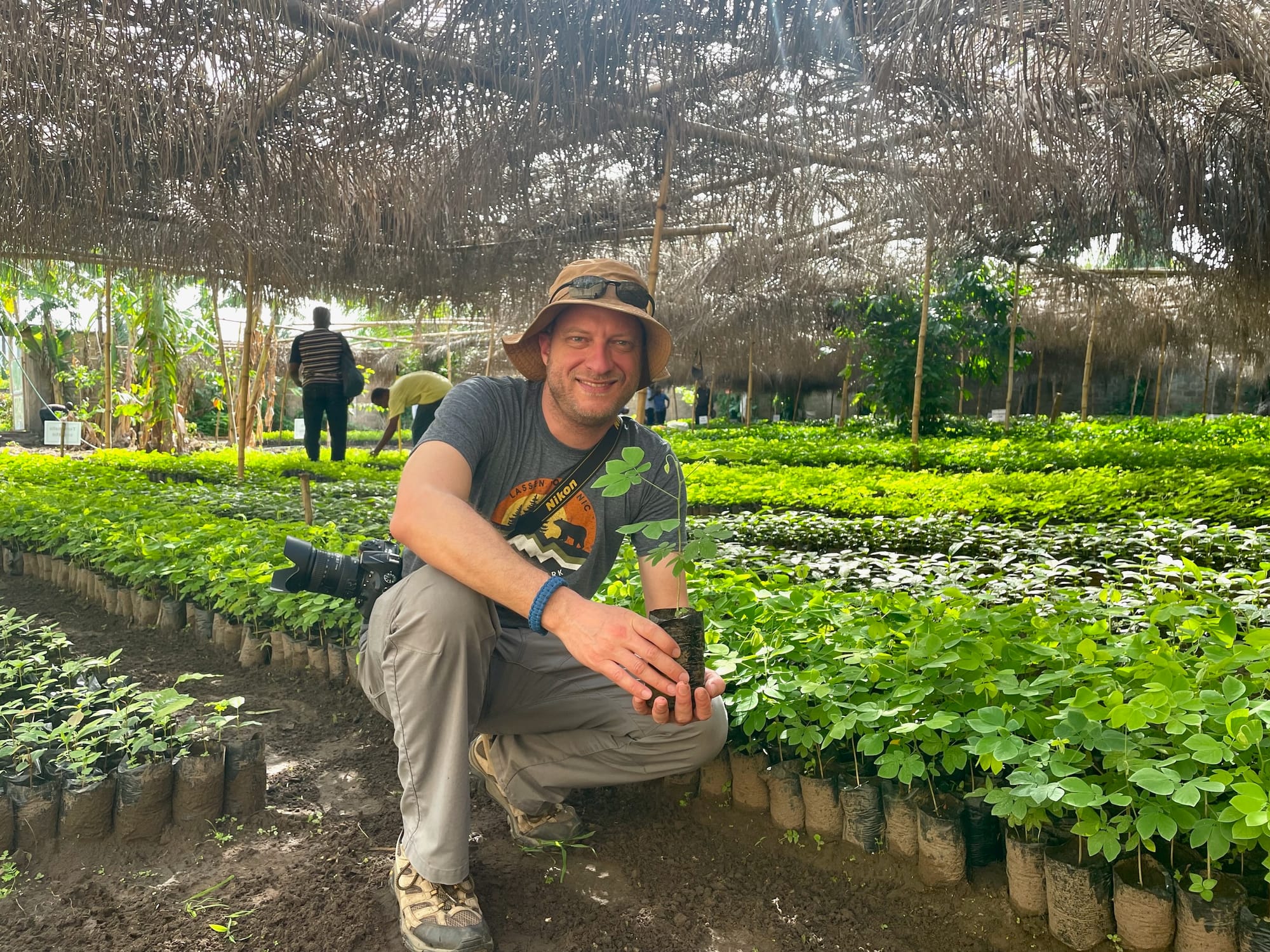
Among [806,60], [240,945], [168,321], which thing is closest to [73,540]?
[240,945]

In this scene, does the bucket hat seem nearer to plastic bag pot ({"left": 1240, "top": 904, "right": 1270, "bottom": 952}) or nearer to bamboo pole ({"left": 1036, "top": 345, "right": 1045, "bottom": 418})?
plastic bag pot ({"left": 1240, "top": 904, "right": 1270, "bottom": 952})

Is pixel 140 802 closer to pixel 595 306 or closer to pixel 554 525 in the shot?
pixel 554 525

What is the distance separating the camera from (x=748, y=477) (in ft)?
23.2

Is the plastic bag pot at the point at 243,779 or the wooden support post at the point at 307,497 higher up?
the wooden support post at the point at 307,497

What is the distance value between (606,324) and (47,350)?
65.6 feet

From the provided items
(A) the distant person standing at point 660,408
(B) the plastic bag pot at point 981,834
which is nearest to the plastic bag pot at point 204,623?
Answer: (B) the plastic bag pot at point 981,834

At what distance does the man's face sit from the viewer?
179 cm

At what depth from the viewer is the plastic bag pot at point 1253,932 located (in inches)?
49.4

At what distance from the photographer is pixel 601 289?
5.88ft

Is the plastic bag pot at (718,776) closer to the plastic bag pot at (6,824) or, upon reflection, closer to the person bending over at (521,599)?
the person bending over at (521,599)

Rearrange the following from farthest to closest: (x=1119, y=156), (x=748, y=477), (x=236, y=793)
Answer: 1. (x=748, y=477)
2. (x=1119, y=156)
3. (x=236, y=793)

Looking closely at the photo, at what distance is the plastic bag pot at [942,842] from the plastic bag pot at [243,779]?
1534mm

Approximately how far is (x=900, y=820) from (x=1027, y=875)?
0.84 ft

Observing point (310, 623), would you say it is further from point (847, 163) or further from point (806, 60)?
point (847, 163)
